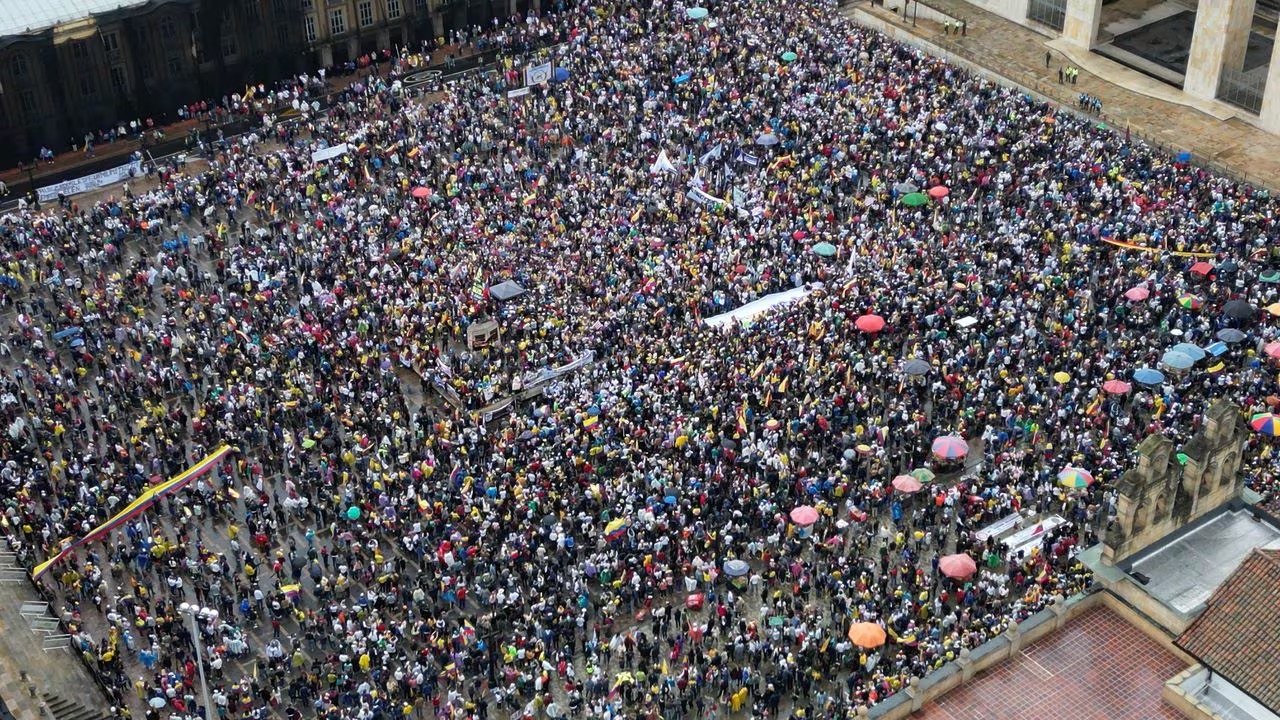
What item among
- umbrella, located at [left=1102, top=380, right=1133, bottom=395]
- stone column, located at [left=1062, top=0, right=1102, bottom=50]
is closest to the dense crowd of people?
umbrella, located at [left=1102, top=380, right=1133, bottom=395]

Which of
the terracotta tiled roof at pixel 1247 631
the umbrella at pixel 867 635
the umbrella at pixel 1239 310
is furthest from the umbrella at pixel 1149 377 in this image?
the terracotta tiled roof at pixel 1247 631

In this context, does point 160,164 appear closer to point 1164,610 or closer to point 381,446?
point 381,446

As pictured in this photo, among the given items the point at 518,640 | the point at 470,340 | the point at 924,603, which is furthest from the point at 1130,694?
the point at 470,340

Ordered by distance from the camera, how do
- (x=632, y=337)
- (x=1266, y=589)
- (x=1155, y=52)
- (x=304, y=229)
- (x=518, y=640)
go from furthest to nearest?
(x=1155, y=52)
(x=304, y=229)
(x=632, y=337)
(x=518, y=640)
(x=1266, y=589)

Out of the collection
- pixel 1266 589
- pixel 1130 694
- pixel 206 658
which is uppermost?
pixel 1266 589

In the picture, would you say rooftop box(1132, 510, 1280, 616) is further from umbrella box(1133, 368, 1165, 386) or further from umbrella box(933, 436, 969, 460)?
umbrella box(1133, 368, 1165, 386)

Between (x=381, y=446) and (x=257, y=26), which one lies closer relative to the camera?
(x=381, y=446)

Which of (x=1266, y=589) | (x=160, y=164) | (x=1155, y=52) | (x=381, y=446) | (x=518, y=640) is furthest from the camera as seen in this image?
(x=1155, y=52)

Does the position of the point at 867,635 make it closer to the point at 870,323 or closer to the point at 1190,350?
the point at 870,323
